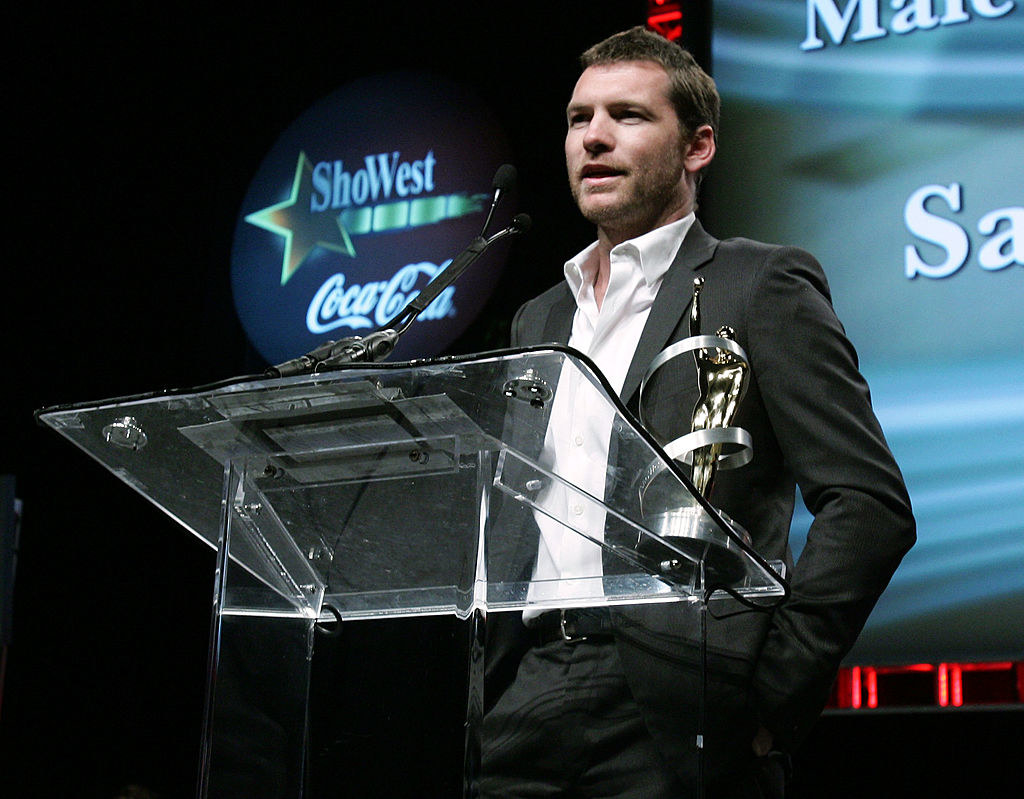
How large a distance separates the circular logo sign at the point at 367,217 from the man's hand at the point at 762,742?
3.27 metres

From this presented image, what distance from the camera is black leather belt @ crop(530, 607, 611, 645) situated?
1387 mm

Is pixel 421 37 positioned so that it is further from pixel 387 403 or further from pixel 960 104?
pixel 387 403

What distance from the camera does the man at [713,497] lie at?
1364 mm

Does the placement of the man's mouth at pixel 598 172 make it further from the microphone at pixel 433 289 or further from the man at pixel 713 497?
Result: the microphone at pixel 433 289

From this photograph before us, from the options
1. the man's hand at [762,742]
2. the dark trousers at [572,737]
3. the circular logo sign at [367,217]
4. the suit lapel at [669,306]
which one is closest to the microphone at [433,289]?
the suit lapel at [669,306]

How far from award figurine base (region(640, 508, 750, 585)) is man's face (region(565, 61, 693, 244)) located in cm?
75

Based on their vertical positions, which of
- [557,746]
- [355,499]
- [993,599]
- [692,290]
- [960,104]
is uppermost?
[960,104]

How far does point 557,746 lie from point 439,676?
0.18 m

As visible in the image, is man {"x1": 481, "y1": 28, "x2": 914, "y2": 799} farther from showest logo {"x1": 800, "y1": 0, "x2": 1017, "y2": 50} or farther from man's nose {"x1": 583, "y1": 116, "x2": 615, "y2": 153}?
showest logo {"x1": 800, "y1": 0, "x2": 1017, "y2": 50}

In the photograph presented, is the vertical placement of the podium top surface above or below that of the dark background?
below

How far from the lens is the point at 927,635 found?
10.1 ft

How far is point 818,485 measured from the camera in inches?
65.1

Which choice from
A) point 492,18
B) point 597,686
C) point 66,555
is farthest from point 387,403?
point 66,555

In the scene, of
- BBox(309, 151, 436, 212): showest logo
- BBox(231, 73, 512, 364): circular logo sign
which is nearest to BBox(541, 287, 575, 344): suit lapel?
BBox(231, 73, 512, 364): circular logo sign
